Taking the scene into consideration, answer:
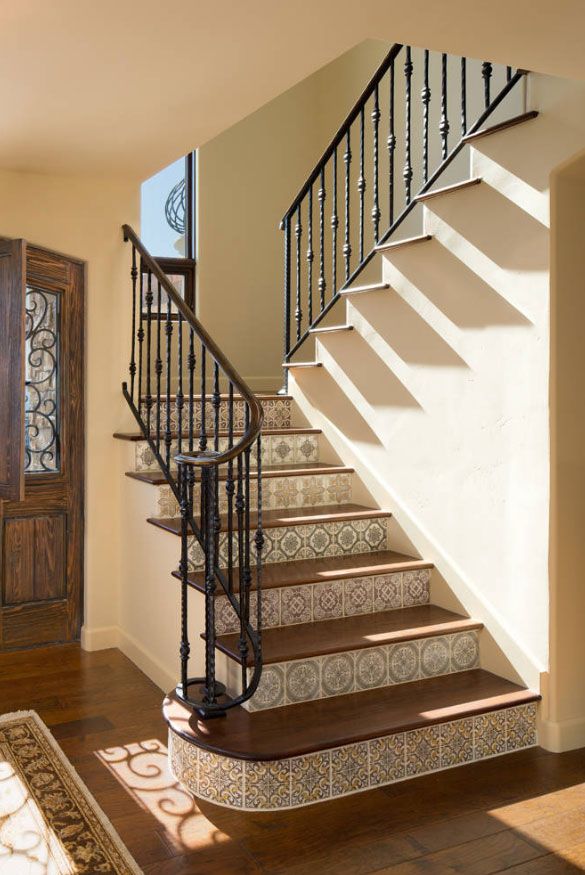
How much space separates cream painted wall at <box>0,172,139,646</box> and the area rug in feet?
4.59

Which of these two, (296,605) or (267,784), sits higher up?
(296,605)

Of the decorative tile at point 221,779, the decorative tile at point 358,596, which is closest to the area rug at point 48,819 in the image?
the decorative tile at point 221,779

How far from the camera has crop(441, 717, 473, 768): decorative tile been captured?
10.5ft

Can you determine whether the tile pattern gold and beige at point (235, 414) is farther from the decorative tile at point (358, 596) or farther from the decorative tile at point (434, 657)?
the decorative tile at point (434, 657)

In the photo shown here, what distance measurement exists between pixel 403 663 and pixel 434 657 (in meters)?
0.17

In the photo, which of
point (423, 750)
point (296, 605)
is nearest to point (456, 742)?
point (423, 750)

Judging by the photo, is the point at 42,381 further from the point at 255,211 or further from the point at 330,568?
the point at 255,211

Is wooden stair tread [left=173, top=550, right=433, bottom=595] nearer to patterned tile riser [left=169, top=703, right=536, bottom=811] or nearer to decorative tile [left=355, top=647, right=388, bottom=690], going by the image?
decorative tile [left=355, top=647, right=388, bottom=690]

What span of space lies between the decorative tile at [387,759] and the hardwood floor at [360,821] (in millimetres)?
43

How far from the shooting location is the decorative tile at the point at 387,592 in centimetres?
387

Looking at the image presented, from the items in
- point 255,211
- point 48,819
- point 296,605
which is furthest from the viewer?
point 255,211

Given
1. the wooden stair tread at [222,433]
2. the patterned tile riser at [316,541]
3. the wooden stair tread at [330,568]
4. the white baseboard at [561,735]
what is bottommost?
the white baseboard at [561,735]

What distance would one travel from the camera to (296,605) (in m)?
3.66

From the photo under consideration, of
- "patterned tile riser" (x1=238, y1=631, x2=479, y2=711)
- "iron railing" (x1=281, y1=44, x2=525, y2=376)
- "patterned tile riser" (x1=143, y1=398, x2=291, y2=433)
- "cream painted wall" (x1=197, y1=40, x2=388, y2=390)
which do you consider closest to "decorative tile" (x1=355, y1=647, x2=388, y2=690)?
"patterned tile riser" (x1=238, y1=631, x2=479, y2=711)
